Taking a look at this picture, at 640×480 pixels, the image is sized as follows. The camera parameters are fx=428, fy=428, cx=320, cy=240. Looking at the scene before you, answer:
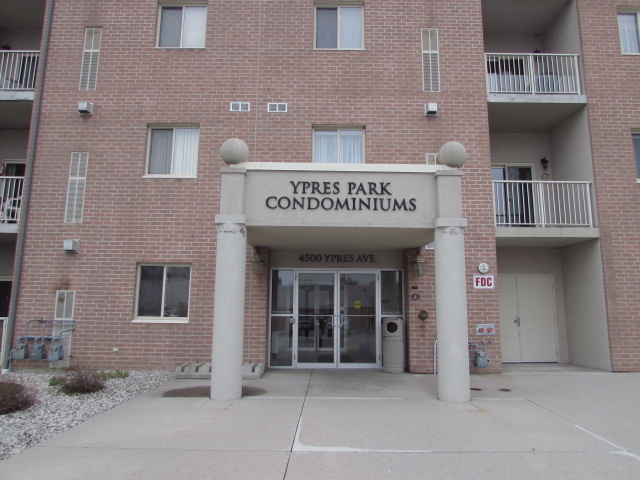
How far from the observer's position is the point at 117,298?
10.4 meters

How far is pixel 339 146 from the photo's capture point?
11.2 meters

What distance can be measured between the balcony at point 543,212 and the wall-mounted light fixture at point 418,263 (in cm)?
207

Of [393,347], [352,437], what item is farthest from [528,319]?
[352,437]

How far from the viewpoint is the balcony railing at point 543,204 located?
11164 millimetres

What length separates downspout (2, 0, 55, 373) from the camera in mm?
10180

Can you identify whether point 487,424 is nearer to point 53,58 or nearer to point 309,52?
point 309,52

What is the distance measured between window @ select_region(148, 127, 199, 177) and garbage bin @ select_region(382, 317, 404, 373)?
6.24m

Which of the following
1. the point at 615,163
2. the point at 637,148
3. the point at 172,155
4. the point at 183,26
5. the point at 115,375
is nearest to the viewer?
the point at 115,375

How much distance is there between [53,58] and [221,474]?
1165 centimetres

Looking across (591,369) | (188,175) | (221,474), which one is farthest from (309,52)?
(591,369)

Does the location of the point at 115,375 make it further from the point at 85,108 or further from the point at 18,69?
the point at 18,69

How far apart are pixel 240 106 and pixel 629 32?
10.8 m

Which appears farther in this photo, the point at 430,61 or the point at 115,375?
the point at 430,61

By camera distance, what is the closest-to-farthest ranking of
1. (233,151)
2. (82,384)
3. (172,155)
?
(233,151)
(82,384)
(172,155)
